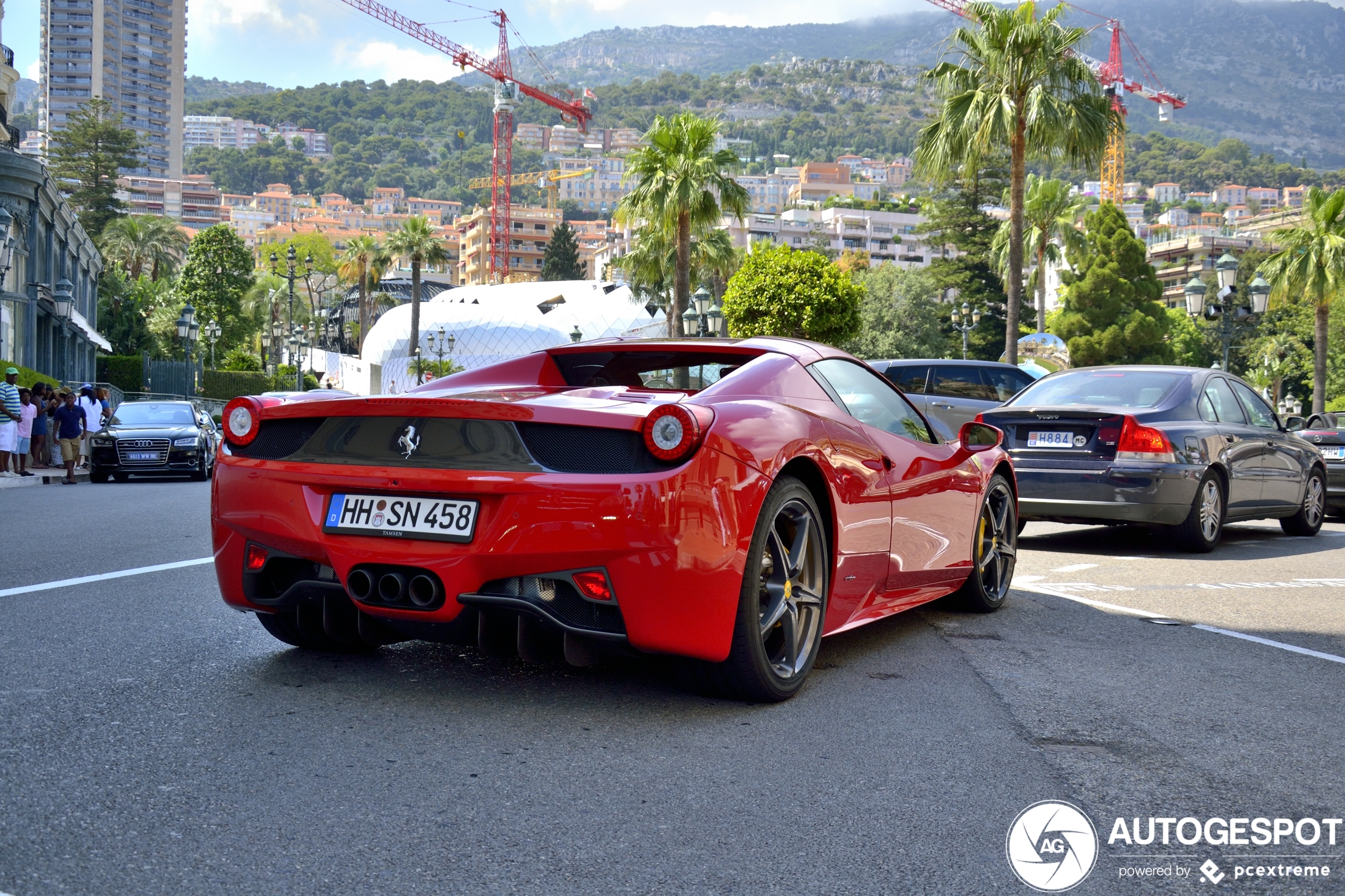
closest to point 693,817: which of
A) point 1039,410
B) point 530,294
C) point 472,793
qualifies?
point 472,793

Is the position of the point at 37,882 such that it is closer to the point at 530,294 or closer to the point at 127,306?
the point at 127,306

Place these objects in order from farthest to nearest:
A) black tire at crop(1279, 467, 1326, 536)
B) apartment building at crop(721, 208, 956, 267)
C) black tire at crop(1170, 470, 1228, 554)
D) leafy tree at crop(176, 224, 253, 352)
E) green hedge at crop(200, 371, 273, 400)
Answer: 1. apartment building at crop(721, 208, 956, 267)
2. leafy tree at crop(176, 224, 253, 352)
3. green hedge at crop(200, 371, 273, 400)
4. black tire at crop(1279, 467, 1326, 536)
5. black tire at crop(1170, 470, 1228, 554)

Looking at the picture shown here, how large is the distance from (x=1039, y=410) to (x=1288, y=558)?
220 cm

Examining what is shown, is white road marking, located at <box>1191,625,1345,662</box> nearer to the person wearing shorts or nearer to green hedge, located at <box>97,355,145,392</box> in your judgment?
the person wearing shorts

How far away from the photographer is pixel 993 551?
19.9ft

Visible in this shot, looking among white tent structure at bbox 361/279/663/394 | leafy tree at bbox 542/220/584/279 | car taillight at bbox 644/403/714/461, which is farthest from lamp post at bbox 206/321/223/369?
car taillight at bbox 644/403/714/461

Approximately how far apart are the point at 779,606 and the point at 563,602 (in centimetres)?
81

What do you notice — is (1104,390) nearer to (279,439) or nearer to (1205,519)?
(1205,519)

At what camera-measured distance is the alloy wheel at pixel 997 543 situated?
5996 millimetres

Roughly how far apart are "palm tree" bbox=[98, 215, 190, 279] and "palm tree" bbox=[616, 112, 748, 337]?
59.2m

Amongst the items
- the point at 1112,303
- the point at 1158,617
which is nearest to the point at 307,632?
the point at 1158,617

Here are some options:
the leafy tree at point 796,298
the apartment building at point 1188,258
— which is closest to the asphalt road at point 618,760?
the leafy tree at point 796,298

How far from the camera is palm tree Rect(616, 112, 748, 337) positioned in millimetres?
30234

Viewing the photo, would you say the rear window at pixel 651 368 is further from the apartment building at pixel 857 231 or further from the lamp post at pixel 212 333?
the apartment building at pixel 857 231
